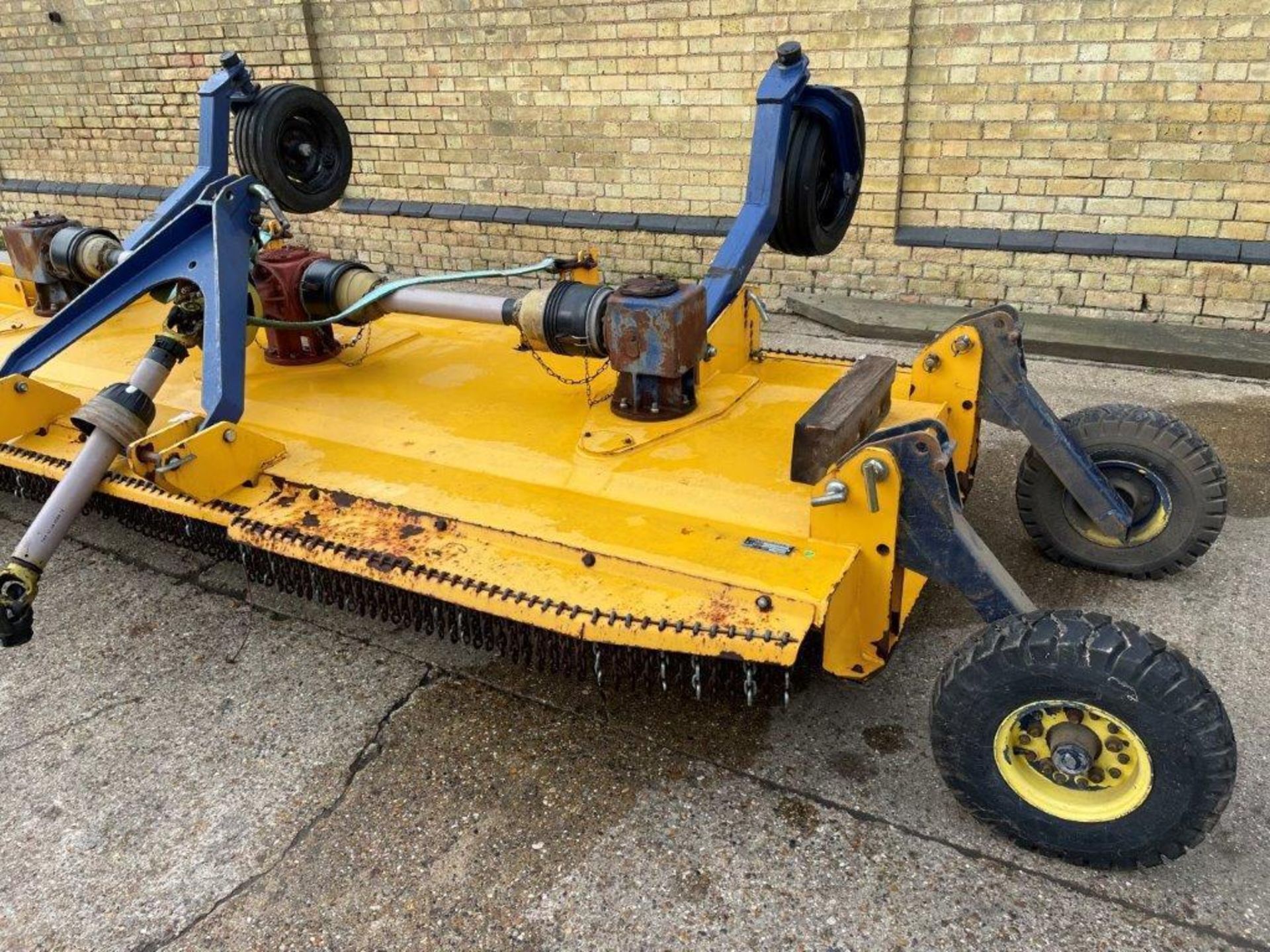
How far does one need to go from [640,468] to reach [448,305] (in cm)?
106

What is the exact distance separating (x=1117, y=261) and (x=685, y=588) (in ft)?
15.1

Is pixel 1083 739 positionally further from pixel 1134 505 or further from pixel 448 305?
pixel 448 305

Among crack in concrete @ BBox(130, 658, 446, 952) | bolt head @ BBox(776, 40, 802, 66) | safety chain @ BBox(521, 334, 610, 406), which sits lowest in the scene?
crack in concrete @ BBox(130, 658, 446, 952)

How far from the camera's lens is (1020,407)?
2883 millimetres

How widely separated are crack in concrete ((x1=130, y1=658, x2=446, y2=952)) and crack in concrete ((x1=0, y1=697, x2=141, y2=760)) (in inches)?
29.5

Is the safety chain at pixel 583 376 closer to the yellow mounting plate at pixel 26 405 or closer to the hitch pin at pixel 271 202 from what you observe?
the hitch pin at pixel 271 202

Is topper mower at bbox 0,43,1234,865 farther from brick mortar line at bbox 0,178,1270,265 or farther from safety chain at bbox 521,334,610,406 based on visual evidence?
brick mortar line at bbox 0,178,1270,265

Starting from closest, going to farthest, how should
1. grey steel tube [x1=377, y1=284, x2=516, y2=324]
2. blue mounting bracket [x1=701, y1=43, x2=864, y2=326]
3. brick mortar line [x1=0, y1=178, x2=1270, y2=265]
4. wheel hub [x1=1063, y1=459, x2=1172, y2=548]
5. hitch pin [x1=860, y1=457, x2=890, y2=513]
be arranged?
1. hitch pin [x1=860, y1=457, x2=890, y2=513]
2. blue mounting bracket [x1=701, y1=43, x2=864, y2=326]
3. wheel hub [x1=1063, y1=459, x2=1172, y2=548]
4. grey steel tube [x1=377, y1=284, x2=516, y2=324]
5. brick mortar line [x1=0, y1=178, x2=1270, y2=265]

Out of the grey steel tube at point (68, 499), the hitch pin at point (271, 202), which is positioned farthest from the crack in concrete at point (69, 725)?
the hitch pin at point (271, 202)

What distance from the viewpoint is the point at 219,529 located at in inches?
112

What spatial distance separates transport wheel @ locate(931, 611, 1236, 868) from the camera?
75.0 inches

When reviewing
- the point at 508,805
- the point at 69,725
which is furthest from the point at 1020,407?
the point at 69,725

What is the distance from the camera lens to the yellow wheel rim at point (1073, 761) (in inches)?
79.7


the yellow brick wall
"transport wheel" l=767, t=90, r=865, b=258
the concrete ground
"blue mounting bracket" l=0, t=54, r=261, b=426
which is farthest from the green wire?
the yellow brick wall
